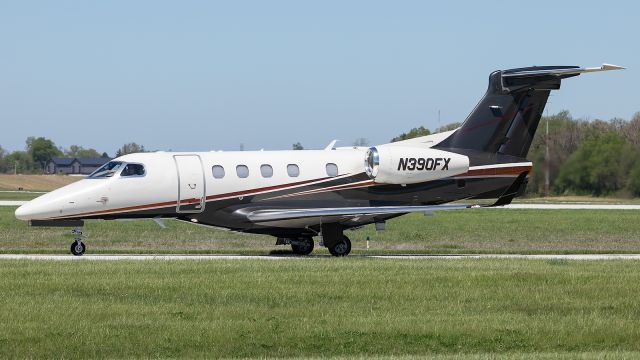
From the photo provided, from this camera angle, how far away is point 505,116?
3397cm

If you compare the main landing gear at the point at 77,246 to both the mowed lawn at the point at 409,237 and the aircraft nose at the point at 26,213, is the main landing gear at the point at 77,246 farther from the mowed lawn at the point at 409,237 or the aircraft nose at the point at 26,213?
the mowed lawn at the point at 409,237

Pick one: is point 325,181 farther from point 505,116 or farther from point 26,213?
point 26,213

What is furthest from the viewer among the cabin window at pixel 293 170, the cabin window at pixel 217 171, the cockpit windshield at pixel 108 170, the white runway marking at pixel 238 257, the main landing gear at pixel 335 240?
the cabin window at pixel 293 170

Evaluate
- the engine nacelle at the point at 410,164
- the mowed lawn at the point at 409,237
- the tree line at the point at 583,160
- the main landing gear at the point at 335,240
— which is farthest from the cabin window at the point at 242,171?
the tree line at the point at 583,160

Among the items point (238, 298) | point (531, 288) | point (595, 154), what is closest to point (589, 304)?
point (531, 288)

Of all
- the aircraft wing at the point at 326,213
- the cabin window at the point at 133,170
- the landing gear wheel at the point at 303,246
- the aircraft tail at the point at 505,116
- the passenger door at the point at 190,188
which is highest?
the aircraft tail at the point at 505,116

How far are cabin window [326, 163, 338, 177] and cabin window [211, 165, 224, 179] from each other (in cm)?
312

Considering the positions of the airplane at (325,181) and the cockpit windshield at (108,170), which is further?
the cockpit windshield at (108,170)

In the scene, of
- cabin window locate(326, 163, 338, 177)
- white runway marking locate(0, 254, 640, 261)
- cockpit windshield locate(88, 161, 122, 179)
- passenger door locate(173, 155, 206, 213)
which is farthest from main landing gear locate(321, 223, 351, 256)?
cockpit windshield locate(88, 161, 122, 179)

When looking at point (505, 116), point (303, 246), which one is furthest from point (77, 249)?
point (505, 116)

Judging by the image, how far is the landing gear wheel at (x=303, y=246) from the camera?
112 ft

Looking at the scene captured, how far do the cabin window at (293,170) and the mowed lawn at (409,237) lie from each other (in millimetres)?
3343

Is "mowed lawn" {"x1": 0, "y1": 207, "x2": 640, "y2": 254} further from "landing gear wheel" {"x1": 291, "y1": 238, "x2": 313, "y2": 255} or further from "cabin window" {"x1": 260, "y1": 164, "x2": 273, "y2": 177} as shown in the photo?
"cabin window" {"x1": 260, "y1": 164, "x2": 273, "y2": 177}

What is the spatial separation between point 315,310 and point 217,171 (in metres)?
13.4
